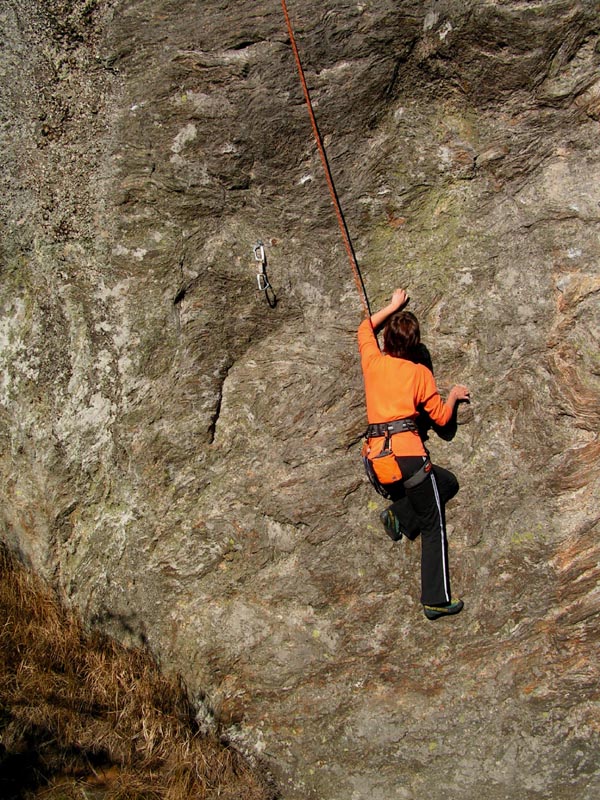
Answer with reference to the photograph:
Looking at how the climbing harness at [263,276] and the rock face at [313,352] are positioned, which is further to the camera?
the climbing harness at [263,276]

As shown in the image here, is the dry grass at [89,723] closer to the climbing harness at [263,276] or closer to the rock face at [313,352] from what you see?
the rock face at [313,352]

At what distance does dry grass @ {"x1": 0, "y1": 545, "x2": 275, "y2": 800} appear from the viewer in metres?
4.83

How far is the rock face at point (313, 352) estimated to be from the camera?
16.2 feet

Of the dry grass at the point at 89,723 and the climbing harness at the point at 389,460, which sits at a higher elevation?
the climbing harness at the point at 389,460

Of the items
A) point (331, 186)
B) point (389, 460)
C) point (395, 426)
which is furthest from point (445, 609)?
point (331, 186)

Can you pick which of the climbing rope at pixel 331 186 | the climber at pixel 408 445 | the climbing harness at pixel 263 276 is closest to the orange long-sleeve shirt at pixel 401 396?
the climber at pixel 408 445

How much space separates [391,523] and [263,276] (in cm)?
207

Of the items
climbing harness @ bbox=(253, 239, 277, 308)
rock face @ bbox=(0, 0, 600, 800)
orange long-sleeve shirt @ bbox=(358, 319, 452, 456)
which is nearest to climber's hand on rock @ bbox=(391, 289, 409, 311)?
rock face @ bbox=(0, 0, 600, 800)

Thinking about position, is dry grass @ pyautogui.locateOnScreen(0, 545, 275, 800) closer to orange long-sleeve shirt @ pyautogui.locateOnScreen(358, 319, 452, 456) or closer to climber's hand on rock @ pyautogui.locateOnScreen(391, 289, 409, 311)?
orange long-sleeve shirt @ pyautogui.locateOnScreen(358, 319, 452, 456)

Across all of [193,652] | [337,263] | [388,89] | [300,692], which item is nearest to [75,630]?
[193,652]

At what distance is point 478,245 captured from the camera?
5.16 meters

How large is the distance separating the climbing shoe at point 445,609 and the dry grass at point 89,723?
1.80m

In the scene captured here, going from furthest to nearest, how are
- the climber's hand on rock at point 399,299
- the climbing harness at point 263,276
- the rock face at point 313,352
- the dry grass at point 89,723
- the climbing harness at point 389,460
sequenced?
the climbing harness at point 263,276 → the climber's hand on rock at point 399,299 → the rock face at point 313,352 → the dry grass at point 89,723 → the climbing harness at point 389,460

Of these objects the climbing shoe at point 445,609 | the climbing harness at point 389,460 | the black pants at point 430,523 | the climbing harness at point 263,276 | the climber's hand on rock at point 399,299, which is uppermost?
the climbing harness at point 263,276
